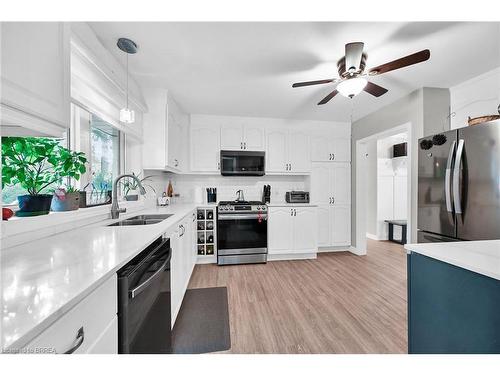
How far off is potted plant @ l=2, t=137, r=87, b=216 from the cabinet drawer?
0.81 m

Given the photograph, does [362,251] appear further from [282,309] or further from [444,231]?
[282,309]

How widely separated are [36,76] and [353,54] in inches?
72.2

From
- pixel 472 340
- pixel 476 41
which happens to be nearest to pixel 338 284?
pixel 472 340

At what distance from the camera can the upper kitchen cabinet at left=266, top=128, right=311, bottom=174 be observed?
3553mm

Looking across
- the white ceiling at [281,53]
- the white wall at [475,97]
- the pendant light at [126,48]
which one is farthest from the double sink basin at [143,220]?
the white wall at [475,97]

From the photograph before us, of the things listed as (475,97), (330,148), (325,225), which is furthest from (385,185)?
(475,97)

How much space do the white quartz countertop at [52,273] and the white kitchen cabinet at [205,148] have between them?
2.25 metres

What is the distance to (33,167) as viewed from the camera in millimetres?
1207

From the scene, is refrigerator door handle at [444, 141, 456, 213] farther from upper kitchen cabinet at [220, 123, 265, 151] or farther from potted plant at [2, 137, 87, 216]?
potted plant at [2, 137, 87, 216]

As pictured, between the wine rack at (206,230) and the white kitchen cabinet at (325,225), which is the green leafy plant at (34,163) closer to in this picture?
the wine rack at (206,230)

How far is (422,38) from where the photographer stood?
1.58 meters

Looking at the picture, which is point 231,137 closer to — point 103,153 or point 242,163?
point 242,163

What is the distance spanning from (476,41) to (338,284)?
8.51 feet

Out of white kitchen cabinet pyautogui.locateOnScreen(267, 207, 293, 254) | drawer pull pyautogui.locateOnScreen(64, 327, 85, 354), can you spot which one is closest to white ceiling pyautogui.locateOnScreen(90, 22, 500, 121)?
white kitchen cabinet pyautogui.locateOnScreen(267, 207, 293, 254)
